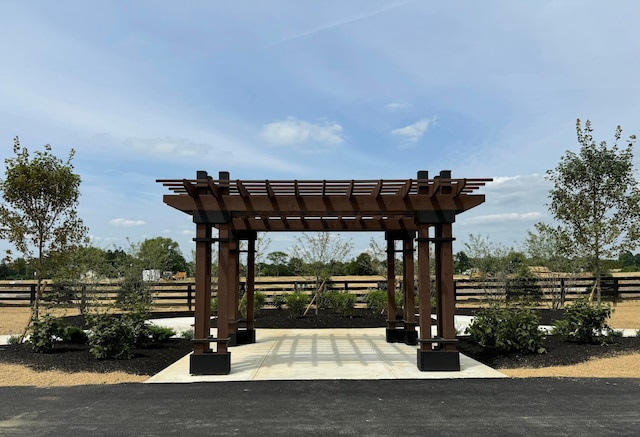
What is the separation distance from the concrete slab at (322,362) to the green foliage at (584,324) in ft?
7.90

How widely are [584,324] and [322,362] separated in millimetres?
5373

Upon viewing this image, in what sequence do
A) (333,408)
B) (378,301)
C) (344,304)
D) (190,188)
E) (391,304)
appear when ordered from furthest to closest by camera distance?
(378,301) < (344,304) < (391,304) < (190,188) < (333,408)

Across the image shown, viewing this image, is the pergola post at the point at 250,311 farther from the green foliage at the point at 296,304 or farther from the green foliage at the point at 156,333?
the green foliage at the point at 296,304

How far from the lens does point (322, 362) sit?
28.0 feet

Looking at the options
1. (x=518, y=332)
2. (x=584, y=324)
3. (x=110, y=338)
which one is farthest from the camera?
(x=584, y=324)

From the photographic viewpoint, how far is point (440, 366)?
7.63 metres

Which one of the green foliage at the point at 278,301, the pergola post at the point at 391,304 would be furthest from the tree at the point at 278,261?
the pergola post at the point at 391,304

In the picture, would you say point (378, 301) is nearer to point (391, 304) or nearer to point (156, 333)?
point (391, 304)

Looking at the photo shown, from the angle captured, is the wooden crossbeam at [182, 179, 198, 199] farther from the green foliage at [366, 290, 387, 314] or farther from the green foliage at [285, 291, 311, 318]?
the green foliage at [366, 290, 387, 314]

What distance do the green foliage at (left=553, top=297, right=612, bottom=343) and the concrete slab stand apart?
2.41 meters

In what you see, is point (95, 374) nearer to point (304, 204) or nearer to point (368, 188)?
point (304, 204)

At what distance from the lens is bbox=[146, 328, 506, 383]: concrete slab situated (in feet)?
24.0

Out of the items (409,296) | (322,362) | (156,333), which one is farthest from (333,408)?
(156,333)

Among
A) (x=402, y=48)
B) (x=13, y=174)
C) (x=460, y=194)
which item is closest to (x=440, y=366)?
(x=460, y=194)
